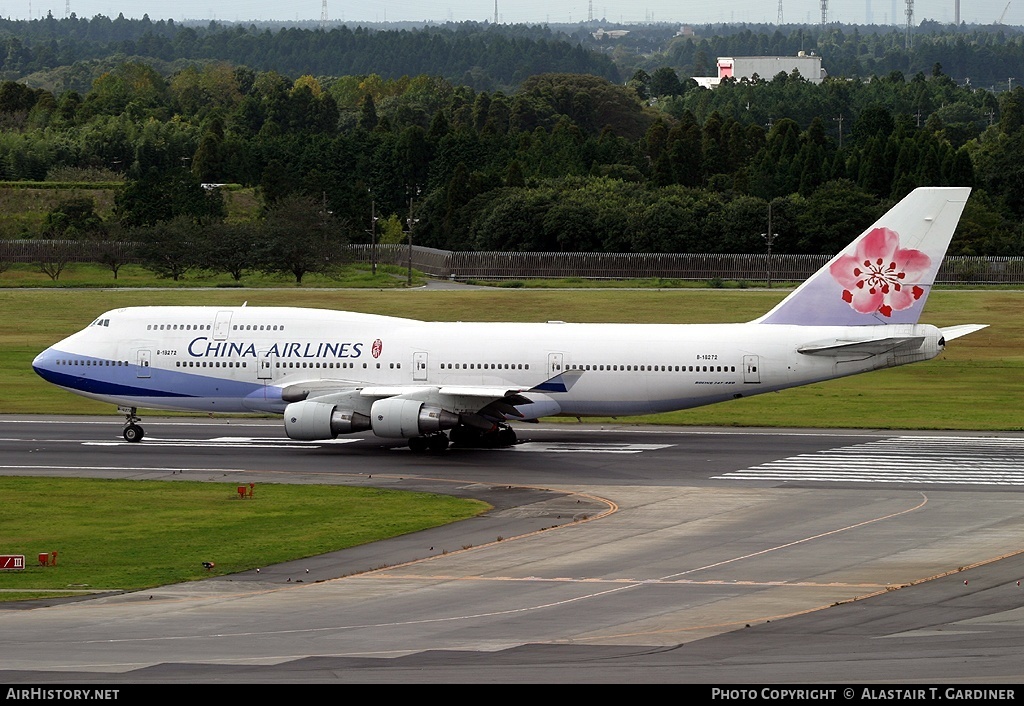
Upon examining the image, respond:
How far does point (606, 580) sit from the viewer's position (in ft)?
106

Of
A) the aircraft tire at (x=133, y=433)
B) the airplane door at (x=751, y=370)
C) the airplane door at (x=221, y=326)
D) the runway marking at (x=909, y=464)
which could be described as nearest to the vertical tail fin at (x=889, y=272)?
the airplane door at (x=751, y=370)

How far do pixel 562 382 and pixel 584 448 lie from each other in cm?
254

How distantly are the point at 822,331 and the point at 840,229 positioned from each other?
8916cm

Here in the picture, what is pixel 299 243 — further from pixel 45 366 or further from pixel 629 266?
pixel 45 366

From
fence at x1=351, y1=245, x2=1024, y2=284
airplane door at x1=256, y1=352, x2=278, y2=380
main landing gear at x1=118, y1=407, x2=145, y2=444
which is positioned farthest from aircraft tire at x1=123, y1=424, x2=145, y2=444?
fence at x1=351, y1=245, x2=1024, y2=284

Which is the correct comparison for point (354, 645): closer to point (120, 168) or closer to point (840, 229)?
point (840, 229)

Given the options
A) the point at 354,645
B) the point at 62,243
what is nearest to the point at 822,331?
the point at 354,645

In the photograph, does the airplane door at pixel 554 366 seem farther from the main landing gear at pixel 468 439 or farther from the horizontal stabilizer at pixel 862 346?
the horizontal stabilizer at pixel 862 346

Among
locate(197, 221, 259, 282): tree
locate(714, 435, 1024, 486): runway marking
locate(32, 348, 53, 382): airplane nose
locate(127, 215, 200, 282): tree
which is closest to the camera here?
locate(714, 435, 1024, 486): runway marking

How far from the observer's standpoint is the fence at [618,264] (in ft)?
419

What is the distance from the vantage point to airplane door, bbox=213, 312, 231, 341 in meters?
55.5

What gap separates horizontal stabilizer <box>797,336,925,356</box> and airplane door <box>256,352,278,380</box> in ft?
62.2

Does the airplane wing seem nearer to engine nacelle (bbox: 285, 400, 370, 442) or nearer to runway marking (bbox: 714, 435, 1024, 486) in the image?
engine nacelle (bbox: 285, 400, 370, 442)
